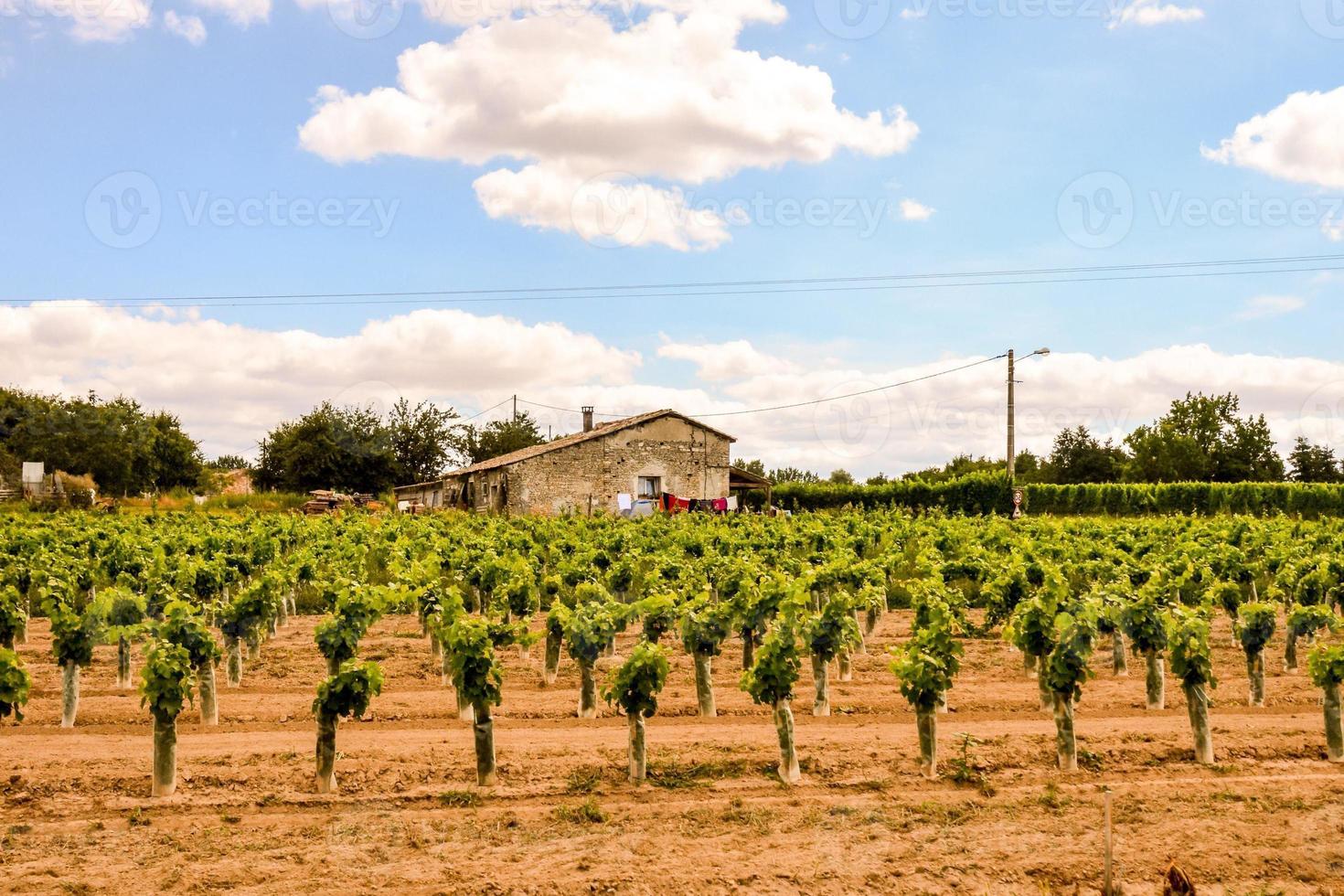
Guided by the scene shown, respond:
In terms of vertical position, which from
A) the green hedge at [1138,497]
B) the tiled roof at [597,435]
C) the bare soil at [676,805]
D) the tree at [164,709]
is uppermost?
the tiled roof at [597,435]

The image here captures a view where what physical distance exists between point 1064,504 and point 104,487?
69.4m

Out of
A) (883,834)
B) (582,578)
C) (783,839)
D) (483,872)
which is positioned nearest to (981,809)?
(883,834)

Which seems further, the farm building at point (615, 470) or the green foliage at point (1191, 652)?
the farm building at point (615, 470)

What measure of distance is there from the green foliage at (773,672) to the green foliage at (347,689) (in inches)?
137

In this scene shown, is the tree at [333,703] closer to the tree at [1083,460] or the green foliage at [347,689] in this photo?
the green foliage at [347,689]

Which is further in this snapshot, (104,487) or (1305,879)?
(104,487)

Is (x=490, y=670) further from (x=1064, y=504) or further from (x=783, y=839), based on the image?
(x=1064, y=504)

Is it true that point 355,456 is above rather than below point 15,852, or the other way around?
above

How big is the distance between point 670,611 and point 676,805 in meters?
4.11

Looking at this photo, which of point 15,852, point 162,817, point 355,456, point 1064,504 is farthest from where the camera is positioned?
point 355,456

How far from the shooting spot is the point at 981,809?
8.75 meters

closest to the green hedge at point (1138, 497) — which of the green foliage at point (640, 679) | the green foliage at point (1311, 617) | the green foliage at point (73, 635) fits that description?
the green foliage at point (1311, 617)

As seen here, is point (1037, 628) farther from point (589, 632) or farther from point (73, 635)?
point (73, 635)

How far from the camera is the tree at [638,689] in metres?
9.48
